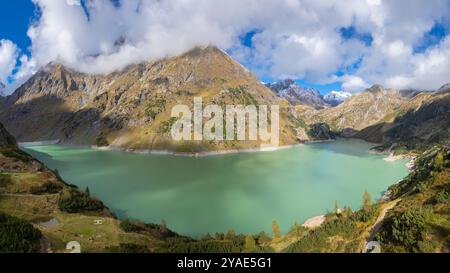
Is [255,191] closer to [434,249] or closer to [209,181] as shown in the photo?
[209,181]

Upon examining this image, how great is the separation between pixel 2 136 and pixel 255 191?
117 m

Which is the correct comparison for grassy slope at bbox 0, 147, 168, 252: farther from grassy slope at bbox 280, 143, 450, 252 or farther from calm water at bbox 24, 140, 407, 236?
grassy slope at bbox 280, 143, 450, 252

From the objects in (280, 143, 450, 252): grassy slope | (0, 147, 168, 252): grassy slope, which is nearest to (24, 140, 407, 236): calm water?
(0, 147, 168, 252): grassy slope

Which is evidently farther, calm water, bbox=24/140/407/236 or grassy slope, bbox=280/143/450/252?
calm water, bbox=24/140/407/236

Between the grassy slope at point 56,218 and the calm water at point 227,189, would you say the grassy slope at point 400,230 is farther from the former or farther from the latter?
the grassy slope at point 56,218

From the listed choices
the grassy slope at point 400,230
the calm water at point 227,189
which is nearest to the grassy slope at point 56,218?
the calm water at point 227,189

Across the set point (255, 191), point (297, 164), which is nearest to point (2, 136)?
point (255, 191)

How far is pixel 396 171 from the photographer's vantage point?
496 ft

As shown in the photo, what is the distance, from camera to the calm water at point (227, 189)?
250ft

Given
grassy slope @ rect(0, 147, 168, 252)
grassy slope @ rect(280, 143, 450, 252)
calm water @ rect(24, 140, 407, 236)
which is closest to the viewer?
grassy slope @ rect(280, 143, 450, 252)

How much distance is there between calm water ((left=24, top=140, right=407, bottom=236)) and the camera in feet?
250
